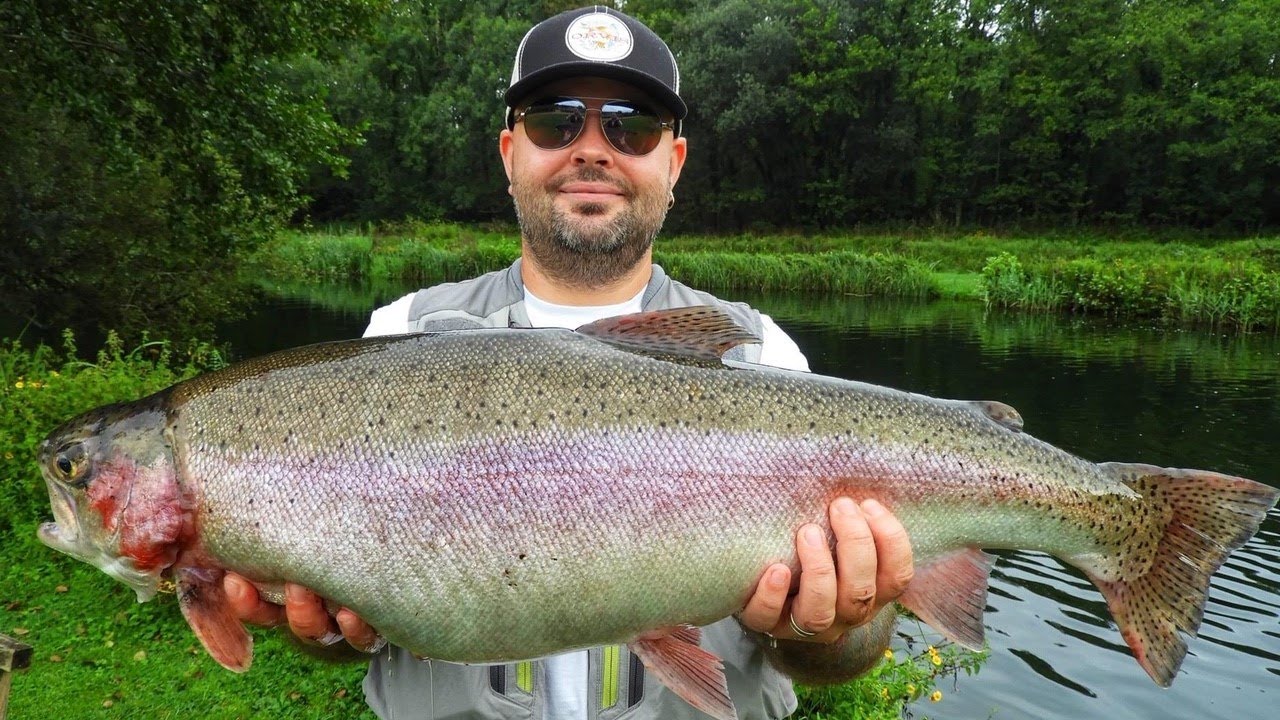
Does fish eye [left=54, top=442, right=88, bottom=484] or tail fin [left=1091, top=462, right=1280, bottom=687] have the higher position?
fish eye [left=54, top=442, right=88, bottom=484]

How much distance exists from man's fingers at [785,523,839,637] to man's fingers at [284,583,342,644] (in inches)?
50.1

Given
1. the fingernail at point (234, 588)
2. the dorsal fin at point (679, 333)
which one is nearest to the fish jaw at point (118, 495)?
the fingernail at point (234, 588)

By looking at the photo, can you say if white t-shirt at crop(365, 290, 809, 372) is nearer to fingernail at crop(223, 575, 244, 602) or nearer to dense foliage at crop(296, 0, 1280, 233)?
fingernail at crop(223, 575, 244, 602)

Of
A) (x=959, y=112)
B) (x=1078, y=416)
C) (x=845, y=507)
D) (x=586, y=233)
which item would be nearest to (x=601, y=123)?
(x=586, y=233)

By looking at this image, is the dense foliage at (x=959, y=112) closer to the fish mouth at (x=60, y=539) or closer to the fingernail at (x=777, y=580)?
the fingernail at (x=777, y=580)

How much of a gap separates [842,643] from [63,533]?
2.22m

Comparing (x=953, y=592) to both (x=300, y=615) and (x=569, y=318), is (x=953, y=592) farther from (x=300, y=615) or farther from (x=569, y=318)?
(x=300, y=615)

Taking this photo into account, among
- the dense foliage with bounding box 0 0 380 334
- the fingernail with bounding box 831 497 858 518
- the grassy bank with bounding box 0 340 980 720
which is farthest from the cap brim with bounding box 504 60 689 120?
the dense foliage with bounding box 0 0 380 334

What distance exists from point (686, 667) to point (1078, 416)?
12.5 meters

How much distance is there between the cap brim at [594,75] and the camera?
2781 millimetres

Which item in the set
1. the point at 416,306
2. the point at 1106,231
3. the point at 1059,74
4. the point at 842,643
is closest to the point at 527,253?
the point at 416,306

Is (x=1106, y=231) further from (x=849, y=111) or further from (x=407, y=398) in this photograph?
(x=407, y=398)

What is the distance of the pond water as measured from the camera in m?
6.11

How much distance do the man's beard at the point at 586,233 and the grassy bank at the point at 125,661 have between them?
2203 millimetres
